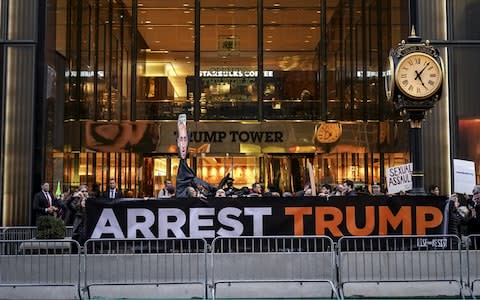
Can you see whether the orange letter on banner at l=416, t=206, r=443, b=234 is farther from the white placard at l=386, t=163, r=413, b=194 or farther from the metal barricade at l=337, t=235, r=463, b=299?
the metal barricade at l=337, t=235, r=463, b=299

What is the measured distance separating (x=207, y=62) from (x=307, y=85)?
405 cm

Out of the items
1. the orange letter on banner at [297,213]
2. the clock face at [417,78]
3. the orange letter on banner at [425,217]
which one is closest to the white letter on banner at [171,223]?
the orange letter on banner at [297,213]

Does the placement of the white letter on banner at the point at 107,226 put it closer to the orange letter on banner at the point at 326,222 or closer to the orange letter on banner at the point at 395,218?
the orange letter on banner at the point at 326,222

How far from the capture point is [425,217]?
1138cm

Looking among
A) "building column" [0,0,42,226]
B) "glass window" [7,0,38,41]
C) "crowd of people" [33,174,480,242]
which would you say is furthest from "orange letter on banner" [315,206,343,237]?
"glass window" [7,0,38,41]

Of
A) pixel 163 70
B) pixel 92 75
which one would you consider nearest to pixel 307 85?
pixel 163 70

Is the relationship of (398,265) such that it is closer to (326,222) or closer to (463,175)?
(326,222)

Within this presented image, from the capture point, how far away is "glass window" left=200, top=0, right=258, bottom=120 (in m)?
25.8

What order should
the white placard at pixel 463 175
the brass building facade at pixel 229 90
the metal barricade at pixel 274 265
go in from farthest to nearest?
the brass building facade at pixel 229 90, the white placard at pixel 463 175, the metal barricade at pixel 274 265

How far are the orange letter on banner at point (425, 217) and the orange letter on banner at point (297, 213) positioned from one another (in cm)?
188

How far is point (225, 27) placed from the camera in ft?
86.6

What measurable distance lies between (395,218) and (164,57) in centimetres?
1692

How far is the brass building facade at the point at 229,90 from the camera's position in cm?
2525

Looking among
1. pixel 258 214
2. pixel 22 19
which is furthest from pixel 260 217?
pixel 22 19
